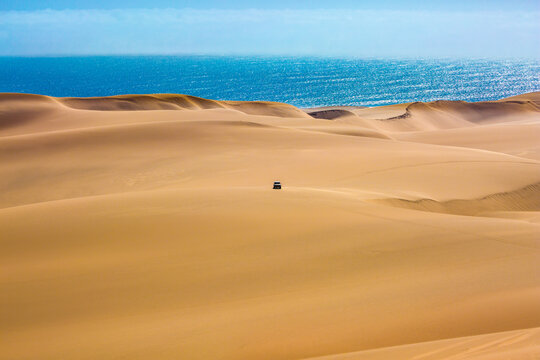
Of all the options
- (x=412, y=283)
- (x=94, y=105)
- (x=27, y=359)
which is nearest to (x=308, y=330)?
(x=412, y=283)

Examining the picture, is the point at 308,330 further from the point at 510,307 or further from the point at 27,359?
the point at 27,359

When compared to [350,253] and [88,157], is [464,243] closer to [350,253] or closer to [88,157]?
[350,253]

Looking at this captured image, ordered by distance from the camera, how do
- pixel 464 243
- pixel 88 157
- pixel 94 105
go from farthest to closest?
1. pixel 94 105
2. pixel 88 157
3. pixel 464 243

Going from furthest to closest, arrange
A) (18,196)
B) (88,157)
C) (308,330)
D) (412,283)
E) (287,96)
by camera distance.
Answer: (287,96), (88,157), (18,196), (412,283), (308,330)

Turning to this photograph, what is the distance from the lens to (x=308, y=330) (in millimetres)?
5246

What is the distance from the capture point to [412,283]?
6348mm

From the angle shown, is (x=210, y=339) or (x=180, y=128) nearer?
(x=210, y=339)

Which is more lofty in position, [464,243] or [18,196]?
[464,243]

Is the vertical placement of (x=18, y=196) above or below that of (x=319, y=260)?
below

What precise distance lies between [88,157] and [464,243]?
16299mm

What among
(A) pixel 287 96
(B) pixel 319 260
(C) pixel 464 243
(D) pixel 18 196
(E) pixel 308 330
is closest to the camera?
(E) pixel 308 330

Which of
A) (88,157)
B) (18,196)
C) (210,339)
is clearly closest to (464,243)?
(210,339)

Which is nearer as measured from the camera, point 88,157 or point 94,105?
point 88,157

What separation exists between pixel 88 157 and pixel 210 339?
16.8 metres
